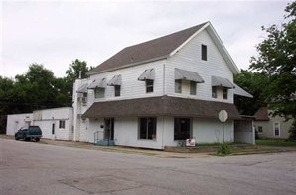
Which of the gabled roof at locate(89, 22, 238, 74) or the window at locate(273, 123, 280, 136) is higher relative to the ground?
the gabled roof at locate(89, 22, 238, 74)

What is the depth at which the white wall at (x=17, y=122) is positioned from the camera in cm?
5039

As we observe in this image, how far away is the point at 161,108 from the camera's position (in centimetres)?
2669

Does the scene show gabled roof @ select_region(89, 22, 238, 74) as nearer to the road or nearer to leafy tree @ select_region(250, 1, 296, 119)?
leafy tree @ select_region(250, 1, 296, 119)

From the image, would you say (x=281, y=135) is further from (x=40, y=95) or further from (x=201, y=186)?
(x=201, y=186)

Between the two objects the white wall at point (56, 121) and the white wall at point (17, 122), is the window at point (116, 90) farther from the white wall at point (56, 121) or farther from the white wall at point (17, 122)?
the white wall at point (17, 122)

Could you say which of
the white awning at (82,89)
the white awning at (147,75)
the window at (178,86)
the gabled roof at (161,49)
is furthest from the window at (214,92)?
the white awning at (82,89)

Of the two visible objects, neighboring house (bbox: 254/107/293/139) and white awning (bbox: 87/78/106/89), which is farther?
neighboring house (bbox: 254/107/293/139)

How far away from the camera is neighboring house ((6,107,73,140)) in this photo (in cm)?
3978

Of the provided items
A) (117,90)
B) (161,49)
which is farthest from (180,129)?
(117,90)

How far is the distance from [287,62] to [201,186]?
2894 centimetres

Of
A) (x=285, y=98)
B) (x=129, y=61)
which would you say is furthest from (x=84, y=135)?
(x=285, y=98)

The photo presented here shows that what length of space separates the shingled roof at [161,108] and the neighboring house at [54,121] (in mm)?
6603

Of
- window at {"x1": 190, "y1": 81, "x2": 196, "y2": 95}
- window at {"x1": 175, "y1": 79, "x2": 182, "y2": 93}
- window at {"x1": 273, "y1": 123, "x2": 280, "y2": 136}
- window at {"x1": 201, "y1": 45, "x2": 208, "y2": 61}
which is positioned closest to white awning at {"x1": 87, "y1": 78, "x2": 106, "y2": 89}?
window at {"x1": 175, "y1": 79, "x2": 182, "y2": 93}

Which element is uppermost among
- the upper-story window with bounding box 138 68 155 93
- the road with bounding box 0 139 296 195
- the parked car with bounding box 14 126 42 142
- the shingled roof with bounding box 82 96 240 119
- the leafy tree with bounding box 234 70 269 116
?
the leafy tree with bounding box 234 70 269 116
